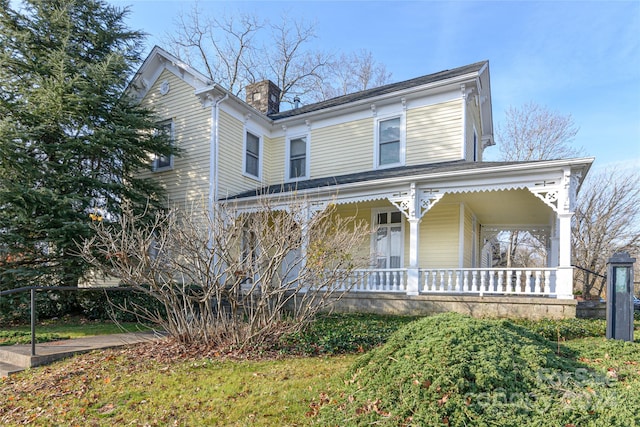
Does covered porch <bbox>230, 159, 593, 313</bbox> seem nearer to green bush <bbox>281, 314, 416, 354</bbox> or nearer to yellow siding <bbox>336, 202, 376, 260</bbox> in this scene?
yellow siding <bbox>336, 202, 376, 260</bbox>

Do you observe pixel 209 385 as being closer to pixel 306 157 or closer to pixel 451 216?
pixel 451 216

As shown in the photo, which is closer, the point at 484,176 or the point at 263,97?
the point at 484,176

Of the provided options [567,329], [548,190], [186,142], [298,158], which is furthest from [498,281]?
[186,142]

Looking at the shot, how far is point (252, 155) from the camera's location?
13.0 m

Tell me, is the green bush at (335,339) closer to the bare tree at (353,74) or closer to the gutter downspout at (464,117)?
the gutter downspout at (464,117)

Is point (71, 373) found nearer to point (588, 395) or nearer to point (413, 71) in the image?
point (588, 395)

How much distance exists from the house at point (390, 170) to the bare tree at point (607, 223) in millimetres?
5460

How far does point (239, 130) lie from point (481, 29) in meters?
8.31

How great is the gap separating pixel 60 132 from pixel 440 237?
35.2ft

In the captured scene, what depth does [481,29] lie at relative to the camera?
11.7 m

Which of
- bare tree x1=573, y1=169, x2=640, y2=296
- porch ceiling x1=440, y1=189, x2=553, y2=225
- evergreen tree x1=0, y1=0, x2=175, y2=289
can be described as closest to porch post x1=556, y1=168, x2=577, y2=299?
porch ceiling x1=440, y1=189, x2=553, y2=225

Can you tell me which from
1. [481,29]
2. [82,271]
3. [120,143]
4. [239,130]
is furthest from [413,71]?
[82,271]

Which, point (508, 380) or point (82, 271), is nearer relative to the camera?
point (508, 380)

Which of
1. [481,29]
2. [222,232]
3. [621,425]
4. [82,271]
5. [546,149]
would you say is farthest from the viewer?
[546,149]
